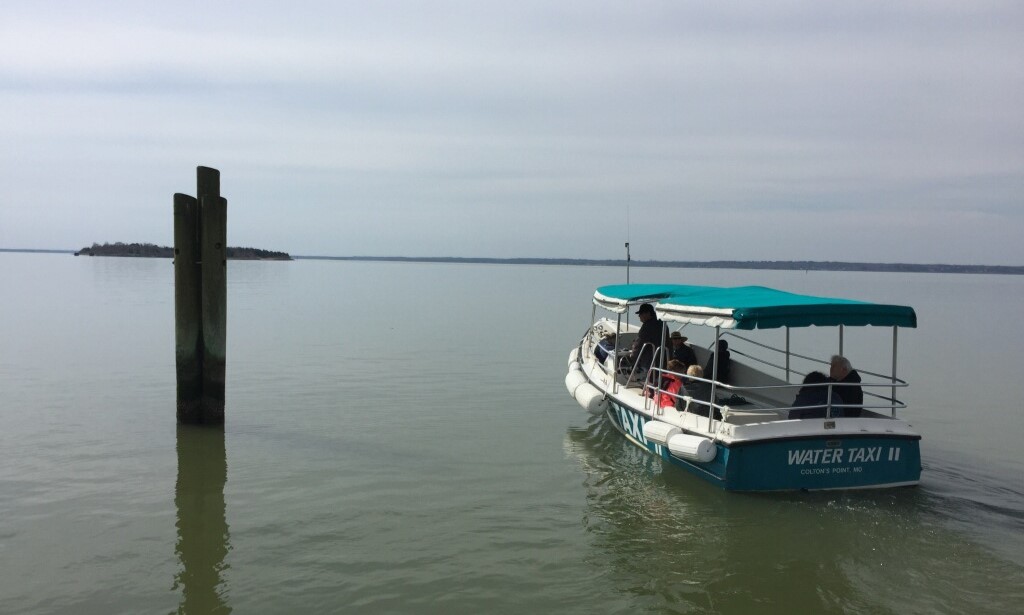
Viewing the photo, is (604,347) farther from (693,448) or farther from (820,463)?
(820,463)

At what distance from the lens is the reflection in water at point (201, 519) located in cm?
696

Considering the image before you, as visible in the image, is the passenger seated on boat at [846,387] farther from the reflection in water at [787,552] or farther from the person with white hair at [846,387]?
the reflection in water at [787,552]

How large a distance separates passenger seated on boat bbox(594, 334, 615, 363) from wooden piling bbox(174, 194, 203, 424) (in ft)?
23.5

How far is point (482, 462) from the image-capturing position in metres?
11.3

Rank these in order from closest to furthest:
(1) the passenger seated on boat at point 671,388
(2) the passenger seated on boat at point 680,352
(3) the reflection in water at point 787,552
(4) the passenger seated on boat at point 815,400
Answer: (3) the reflection in water at point 787,552
(4) the passenger seated on boat at point 815,400
(1) the passenger seated on boat at point 671,388
(2) the passenger seated on boat at point 680,352

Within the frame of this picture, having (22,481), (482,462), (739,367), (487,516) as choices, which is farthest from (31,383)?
(739,367)

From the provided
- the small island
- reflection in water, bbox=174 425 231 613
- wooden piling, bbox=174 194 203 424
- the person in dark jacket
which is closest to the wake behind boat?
the person in dark jacket

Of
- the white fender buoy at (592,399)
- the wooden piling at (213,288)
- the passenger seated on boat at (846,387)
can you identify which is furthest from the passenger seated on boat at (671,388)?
the wooden piling at (213,288)

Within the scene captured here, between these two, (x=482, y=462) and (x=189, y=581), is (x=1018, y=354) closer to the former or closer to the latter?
(x=482, y=462)

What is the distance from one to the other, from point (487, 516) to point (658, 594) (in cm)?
248

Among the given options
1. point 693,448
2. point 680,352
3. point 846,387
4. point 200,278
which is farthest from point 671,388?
point 200,278

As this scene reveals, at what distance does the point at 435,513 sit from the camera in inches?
358

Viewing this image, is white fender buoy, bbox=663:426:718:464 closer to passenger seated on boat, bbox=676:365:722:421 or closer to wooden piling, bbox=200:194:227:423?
passenger seated on boat, bbox=676:365:722:421

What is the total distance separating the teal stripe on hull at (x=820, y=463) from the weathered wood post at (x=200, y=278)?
24.5ft
